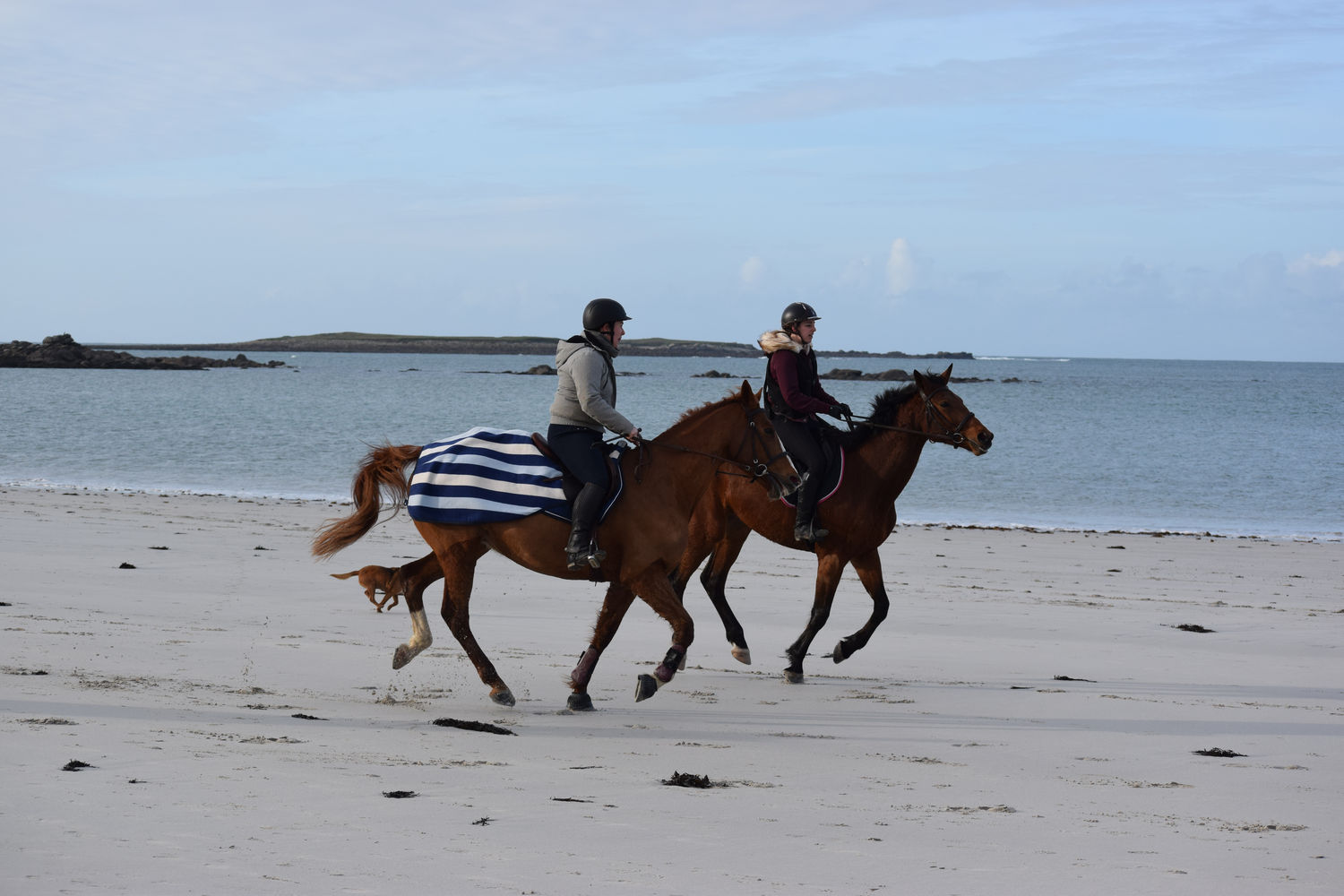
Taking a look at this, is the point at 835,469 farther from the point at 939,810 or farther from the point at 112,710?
the point at 112,710

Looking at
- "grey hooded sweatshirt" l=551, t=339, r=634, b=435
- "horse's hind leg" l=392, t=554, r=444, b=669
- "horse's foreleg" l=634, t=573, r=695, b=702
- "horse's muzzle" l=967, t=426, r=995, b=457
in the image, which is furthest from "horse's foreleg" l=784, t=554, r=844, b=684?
"horse's hind leg" l=392, t=554, r=444, b=669

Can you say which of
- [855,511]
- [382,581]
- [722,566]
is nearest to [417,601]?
[382,581]

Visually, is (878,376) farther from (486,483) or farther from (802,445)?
(486,483)

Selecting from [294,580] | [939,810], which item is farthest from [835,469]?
[294,580]

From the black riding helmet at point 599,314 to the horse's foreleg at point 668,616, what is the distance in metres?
1.56

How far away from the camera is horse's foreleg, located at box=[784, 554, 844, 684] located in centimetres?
878

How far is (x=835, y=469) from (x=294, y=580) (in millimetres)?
5880

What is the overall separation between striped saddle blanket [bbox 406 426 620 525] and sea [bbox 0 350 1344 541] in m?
15.3

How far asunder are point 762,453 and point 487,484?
1.74 m

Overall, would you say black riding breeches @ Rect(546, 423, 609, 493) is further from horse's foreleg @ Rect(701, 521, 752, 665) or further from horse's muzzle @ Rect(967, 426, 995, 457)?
horse's muzzle @ Rect(967, 426, 995, 457)

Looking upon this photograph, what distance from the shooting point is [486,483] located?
24.4ft

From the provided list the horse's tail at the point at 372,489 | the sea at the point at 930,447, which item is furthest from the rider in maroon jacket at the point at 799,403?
the sea at the point at 930,447

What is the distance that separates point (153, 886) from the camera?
3.91m

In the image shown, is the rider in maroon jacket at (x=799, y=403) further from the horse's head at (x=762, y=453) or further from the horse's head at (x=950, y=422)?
the horse's head at (x=762, y=453)
